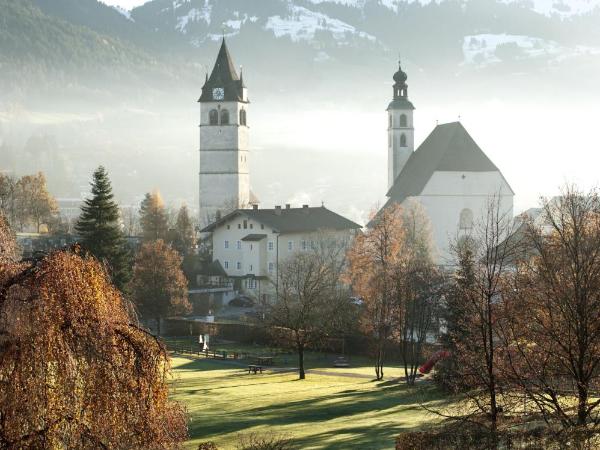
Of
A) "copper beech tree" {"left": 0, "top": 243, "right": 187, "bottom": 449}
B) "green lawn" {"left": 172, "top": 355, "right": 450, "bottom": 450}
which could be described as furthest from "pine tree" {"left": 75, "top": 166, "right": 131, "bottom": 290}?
"copper beech tree" {"left": 0, "top": 243, "right": 187, "bottom": 449}

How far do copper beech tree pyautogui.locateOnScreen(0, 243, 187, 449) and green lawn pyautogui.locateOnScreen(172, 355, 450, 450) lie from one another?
326 inches

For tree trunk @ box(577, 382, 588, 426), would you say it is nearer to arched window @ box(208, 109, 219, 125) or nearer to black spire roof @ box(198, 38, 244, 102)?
black spire roof @ box(198, 38, 244, 102)

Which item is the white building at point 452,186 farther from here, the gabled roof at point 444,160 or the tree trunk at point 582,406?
the tree trunk at point 582,406

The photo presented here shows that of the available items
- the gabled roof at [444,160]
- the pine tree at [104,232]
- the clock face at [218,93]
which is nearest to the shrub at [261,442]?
the pine tree at [104,232]

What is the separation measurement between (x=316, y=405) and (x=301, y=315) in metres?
10.7

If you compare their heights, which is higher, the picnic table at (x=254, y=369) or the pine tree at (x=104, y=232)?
the pine tree at (x=104, y=232)

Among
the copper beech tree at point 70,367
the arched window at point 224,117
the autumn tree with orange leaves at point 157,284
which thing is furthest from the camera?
the arched window at point 224,117

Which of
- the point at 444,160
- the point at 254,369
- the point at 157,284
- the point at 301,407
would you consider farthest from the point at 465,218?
the point at 301,407

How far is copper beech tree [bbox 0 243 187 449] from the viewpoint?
1688 cm

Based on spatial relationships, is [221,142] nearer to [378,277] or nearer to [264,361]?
[264,361]

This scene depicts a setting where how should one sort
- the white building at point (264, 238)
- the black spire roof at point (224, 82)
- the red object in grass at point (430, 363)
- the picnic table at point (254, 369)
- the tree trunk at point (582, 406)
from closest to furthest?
the tree trunk at point (582, 406), the red object in grass at point (430, 363), the picnic table at point (254, 369), the white building at point (264, 238), the black spire roof at point (224, 82)

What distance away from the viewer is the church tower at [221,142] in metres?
101

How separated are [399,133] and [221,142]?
18.0 meters

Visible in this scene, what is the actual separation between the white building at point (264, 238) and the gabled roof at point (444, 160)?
309 inches
